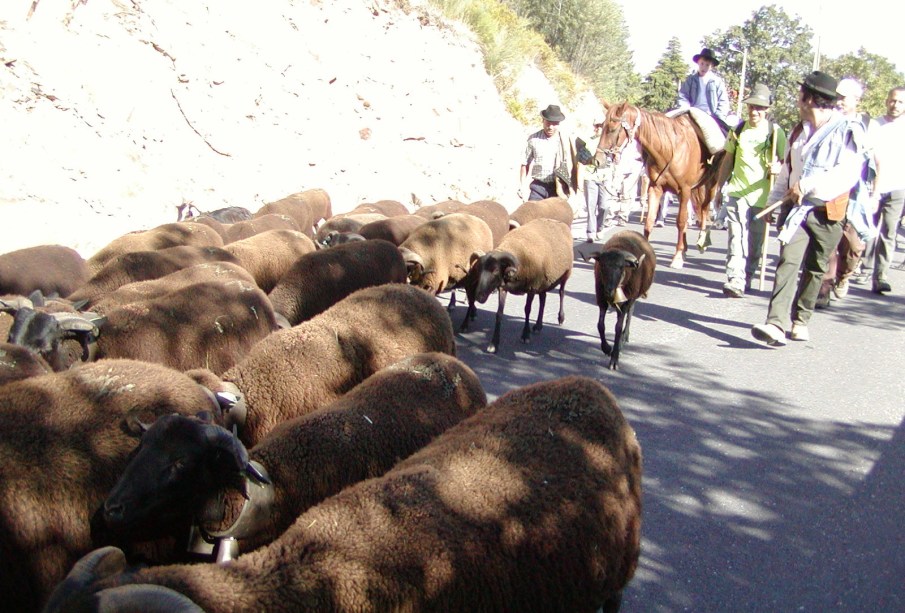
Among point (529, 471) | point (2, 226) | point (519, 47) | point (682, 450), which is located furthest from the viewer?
point (519, 47)

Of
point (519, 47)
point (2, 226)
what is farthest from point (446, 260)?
point (519, 47)

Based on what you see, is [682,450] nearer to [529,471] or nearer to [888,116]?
[529,471]

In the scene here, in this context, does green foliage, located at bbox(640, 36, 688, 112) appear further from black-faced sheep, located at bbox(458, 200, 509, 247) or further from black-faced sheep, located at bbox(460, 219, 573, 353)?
black-faced sheep, located at bbox(460, 219, 573, 353)

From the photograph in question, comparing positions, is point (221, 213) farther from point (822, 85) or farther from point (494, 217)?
point (822, 85)

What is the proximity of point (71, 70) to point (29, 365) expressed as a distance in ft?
34.9

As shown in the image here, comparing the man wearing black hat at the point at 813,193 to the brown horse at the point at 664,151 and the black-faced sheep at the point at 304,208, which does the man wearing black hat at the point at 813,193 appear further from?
the black-faced sheep at the point at 304,208

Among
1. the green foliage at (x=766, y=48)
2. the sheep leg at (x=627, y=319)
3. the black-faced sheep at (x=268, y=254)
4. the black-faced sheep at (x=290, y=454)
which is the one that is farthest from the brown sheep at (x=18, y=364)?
the green foliage at (x=766, y=48)

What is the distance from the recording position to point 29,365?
175 inches

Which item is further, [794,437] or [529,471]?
[794,437]

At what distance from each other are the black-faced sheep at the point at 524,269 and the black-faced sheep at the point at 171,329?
8.88 ft

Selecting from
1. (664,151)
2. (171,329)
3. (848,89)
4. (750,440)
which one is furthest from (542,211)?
(171,329)

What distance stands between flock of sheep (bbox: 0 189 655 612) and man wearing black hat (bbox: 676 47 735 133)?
10219 millimetres

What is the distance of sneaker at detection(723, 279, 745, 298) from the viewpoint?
34.5ft

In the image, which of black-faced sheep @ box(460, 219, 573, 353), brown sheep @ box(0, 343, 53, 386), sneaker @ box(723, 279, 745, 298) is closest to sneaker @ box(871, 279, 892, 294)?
sneaker @ box(723, 279, 745, 298)
